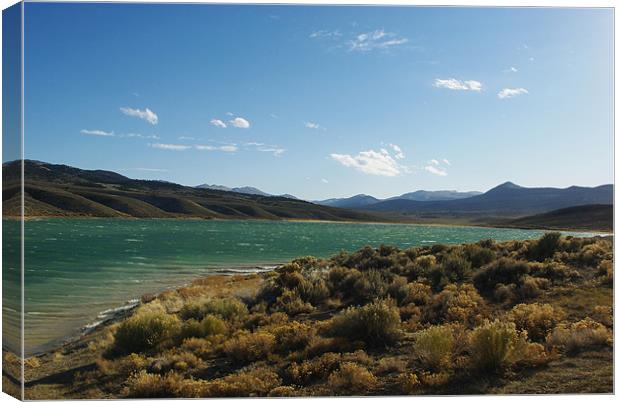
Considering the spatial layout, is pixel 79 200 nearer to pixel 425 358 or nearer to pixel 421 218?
pixel 421 218

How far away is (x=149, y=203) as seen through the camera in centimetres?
8675

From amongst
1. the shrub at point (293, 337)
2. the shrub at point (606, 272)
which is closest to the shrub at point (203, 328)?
the shrub at point (293, 337)

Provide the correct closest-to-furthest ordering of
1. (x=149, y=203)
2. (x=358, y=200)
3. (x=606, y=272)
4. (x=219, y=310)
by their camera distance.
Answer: (x=219, y=310) < (x=606, y=272) < (x=358, y=200) < (x=149, y=203)

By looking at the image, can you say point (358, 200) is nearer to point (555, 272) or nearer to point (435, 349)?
point (555, 272)

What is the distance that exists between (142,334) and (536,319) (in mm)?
6308

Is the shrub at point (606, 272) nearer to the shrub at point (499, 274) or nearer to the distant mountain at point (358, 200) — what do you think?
the shrub at point (499, 274)

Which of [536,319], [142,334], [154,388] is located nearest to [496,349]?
[536,319]

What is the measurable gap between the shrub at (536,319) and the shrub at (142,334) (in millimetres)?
5638

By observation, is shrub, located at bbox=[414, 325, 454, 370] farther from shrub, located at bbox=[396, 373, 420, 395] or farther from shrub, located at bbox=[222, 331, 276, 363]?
shrub, located at bbox=[222, 331, 276, 363]

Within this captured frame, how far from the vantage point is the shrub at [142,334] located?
23.7 ft

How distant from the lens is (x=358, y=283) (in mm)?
9789

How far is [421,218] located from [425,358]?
6868cm

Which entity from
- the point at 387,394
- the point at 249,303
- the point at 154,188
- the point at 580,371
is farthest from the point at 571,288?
the point at 154,188

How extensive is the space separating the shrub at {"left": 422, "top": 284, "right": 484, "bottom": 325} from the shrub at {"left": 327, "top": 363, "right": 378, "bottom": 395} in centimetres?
231
